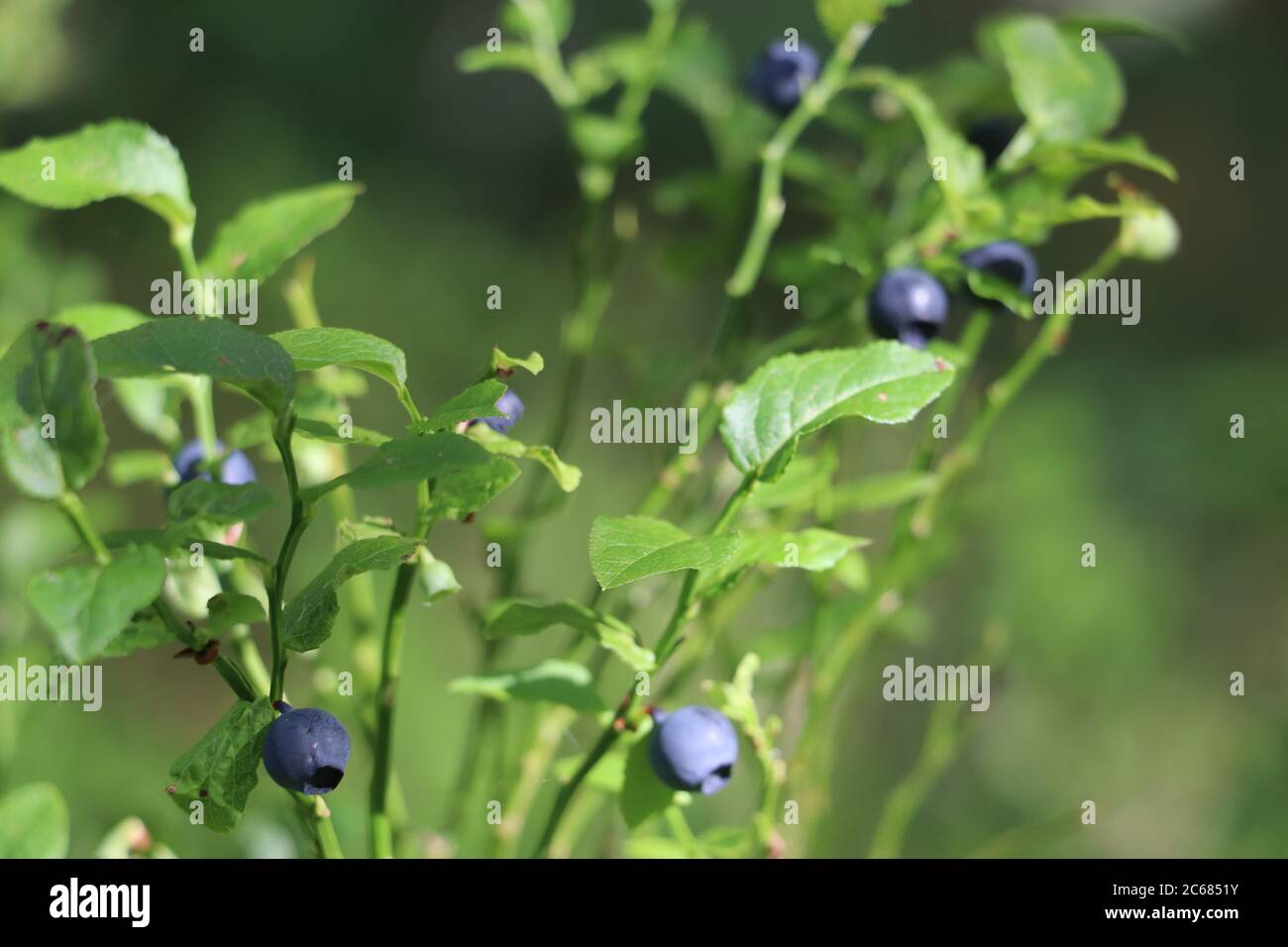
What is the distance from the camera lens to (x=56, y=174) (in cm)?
57

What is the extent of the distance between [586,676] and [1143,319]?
95.5 inches

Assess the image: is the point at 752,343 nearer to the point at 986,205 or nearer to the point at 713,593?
the point at 986,205

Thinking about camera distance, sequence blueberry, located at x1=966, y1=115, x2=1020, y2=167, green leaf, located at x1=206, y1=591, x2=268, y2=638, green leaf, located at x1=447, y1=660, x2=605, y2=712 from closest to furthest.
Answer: green leaf, located at x1=206, y1=591, x2=268, y2=638 → green leaf, located at x1=447, y1=660, x2=605, y2=712 → blueberry, located at x1=966, y1=115, x2=1020, y2=167

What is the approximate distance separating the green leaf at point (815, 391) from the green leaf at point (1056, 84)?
0.25m

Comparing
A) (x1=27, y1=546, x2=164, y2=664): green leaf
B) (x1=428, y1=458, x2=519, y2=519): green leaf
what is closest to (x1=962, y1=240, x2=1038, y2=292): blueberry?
(x1=428, y1=458, x2=519, y2=519): green leaf

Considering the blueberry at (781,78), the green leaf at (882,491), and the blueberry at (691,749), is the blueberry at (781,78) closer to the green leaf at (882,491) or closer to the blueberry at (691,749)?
the green leaf at (882,491)

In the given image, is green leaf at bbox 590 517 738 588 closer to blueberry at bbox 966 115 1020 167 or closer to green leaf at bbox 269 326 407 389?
green leaf at bbox 269 326 407 389

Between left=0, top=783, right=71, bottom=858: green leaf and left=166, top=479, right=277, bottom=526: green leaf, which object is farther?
left=0, top=783, right=71, bottom=858: green leaf

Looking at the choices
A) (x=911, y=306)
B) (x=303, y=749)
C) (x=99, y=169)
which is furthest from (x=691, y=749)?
(x=99, y=169)

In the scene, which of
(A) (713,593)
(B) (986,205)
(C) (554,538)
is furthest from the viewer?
(C) (554,538)

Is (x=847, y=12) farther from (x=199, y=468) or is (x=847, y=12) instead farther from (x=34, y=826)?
(x=34, y=826)

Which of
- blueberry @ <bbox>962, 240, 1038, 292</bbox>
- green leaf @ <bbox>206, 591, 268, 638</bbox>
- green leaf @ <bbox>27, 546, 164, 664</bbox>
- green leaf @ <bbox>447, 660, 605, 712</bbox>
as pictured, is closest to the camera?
green leaf @ <bbox>27, 546, 164, 664</bbox>

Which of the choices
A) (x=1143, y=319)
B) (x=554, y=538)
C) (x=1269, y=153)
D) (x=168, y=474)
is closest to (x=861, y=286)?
(x=168, y=474)

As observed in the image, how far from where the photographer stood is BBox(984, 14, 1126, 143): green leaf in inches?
27.0
